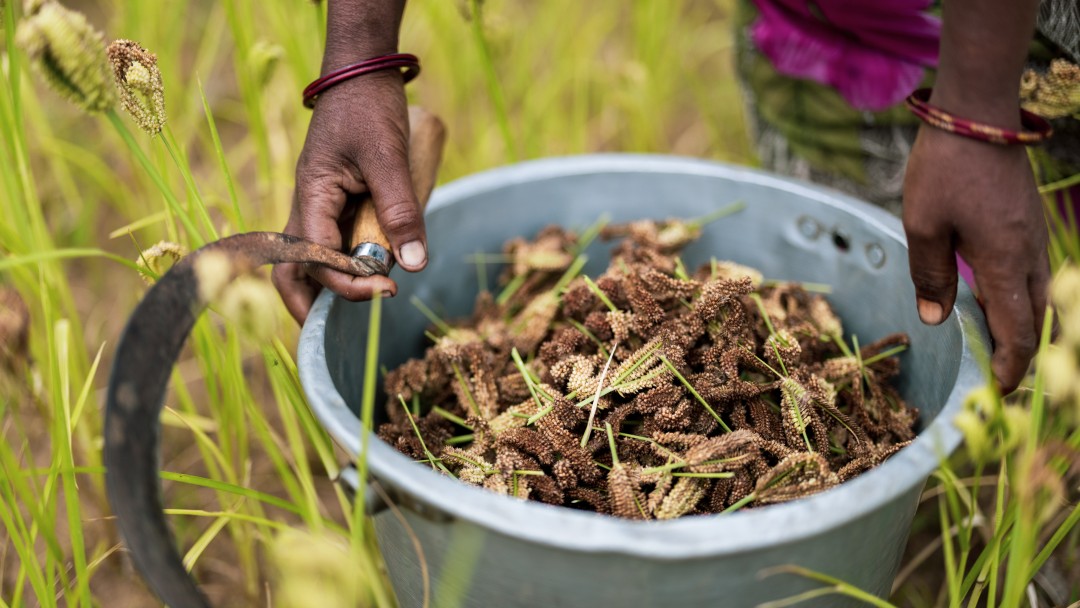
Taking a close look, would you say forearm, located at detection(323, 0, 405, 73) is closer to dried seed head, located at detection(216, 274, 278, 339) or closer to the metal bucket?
the metal bucket

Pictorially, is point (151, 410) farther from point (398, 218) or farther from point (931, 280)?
point (931, 280)

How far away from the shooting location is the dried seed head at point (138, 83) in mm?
644

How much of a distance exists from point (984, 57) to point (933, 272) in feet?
0.58

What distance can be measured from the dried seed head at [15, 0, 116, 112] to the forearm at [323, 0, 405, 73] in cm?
25

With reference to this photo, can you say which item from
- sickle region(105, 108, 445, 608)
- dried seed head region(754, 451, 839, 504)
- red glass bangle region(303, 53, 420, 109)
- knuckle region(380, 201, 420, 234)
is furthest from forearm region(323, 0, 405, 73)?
dried seed head region(754, 451, 839, 504)

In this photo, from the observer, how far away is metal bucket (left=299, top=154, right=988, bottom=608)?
569mm

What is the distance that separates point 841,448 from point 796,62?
0.62 m

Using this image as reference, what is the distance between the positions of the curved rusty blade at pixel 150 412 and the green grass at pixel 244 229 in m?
0.06

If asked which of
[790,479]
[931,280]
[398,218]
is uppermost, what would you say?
[398,218]

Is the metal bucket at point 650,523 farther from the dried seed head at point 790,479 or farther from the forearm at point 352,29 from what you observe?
the forearm at point 352,29

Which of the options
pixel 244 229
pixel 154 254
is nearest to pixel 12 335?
pixel 154 254

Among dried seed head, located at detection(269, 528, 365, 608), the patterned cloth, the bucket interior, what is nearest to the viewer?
dried seed head, located at detection(269, 528, 365, 608)

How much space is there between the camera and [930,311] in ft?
→ 2.41

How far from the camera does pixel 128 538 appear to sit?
551mm
